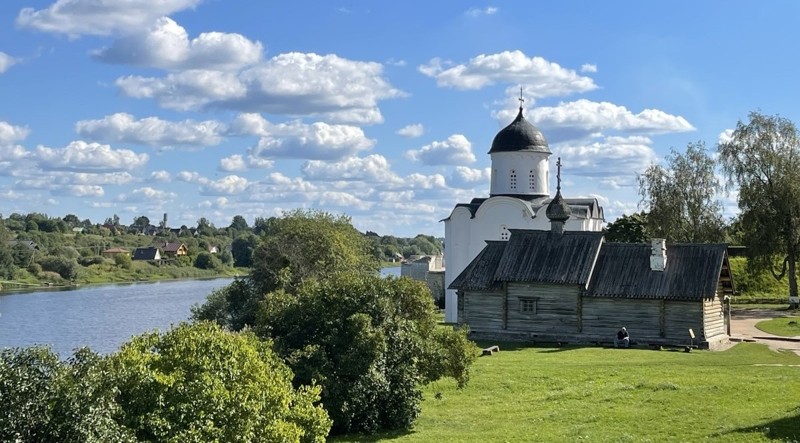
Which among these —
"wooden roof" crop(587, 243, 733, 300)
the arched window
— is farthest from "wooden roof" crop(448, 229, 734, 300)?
the arched window

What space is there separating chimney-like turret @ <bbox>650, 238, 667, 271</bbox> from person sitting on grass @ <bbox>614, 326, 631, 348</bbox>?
3100mm

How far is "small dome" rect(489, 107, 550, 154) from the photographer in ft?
161

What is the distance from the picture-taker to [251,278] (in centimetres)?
4425

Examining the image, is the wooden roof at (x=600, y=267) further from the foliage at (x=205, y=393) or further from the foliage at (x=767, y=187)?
the foliage at (x=205, y=393)

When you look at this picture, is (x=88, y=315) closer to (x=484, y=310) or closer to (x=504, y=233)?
(x=504, y=233)

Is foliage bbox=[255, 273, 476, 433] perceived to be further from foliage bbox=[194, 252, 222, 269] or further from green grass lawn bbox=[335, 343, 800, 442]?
foliage bbox=[194, 252, 222, 269]

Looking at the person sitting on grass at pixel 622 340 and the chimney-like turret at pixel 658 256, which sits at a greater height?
the chimney-like turret at pixel 658 256

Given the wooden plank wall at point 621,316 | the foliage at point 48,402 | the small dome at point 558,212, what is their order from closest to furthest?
the foliage at point 48,402 → the wooden plank wall at point 621,316 → the small dome at point 558,212

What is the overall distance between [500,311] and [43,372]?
26820 mm

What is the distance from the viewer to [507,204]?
1854 inches

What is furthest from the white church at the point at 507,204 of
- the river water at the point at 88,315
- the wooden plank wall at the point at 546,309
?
the river water at the point at 88,315

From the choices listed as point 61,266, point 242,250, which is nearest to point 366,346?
point 61,266

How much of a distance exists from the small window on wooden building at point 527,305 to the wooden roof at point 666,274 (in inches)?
97.2

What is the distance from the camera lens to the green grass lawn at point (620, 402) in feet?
57.9
